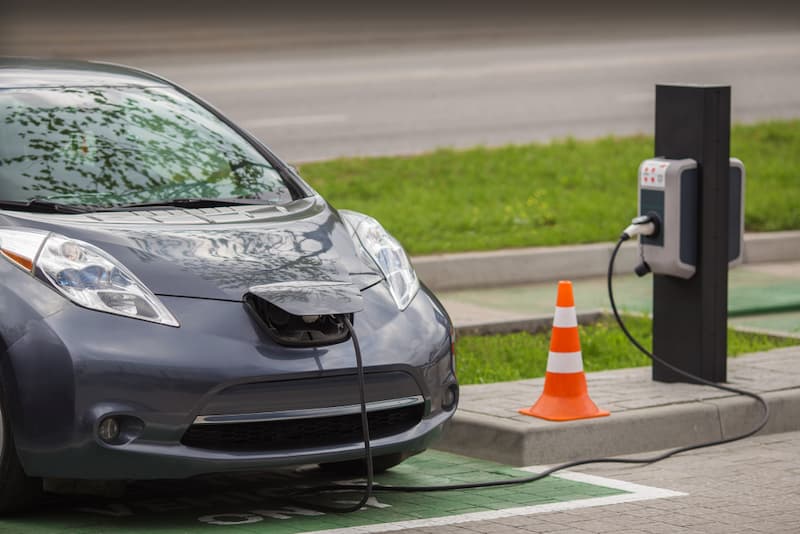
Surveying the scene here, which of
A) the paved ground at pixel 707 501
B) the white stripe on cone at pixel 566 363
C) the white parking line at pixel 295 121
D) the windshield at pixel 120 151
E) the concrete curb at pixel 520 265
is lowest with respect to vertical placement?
the paved ground at pixel 707 501

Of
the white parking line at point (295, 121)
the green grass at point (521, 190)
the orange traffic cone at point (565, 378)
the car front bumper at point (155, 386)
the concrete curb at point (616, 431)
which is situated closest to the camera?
the car front bumper at point (155, 386)

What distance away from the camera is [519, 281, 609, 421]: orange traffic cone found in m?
6.75

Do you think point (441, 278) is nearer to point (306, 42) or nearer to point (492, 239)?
point (492, 239)

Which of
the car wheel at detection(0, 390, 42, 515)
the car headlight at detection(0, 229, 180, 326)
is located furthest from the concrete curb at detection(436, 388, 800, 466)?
the car wheel at detection(0, 390, 42, 515)

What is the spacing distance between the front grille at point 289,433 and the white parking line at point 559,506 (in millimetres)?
309

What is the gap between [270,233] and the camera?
582 cm

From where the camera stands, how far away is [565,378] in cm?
675

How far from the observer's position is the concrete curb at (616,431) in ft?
21.5

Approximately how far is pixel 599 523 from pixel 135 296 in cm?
177

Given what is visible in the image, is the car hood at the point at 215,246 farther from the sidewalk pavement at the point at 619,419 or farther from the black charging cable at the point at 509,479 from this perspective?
the sidewalk pavement at the point at 619,419

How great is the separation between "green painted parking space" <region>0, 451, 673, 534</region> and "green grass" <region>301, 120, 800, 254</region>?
4.84m

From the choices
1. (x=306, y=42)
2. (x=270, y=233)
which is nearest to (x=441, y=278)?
(x=270, y=233)

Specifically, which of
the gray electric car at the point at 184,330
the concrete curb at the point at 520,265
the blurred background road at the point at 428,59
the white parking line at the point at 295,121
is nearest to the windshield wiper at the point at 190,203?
the gray electric car at the point at 184,330

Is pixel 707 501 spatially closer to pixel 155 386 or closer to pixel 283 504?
pixel 283 504
